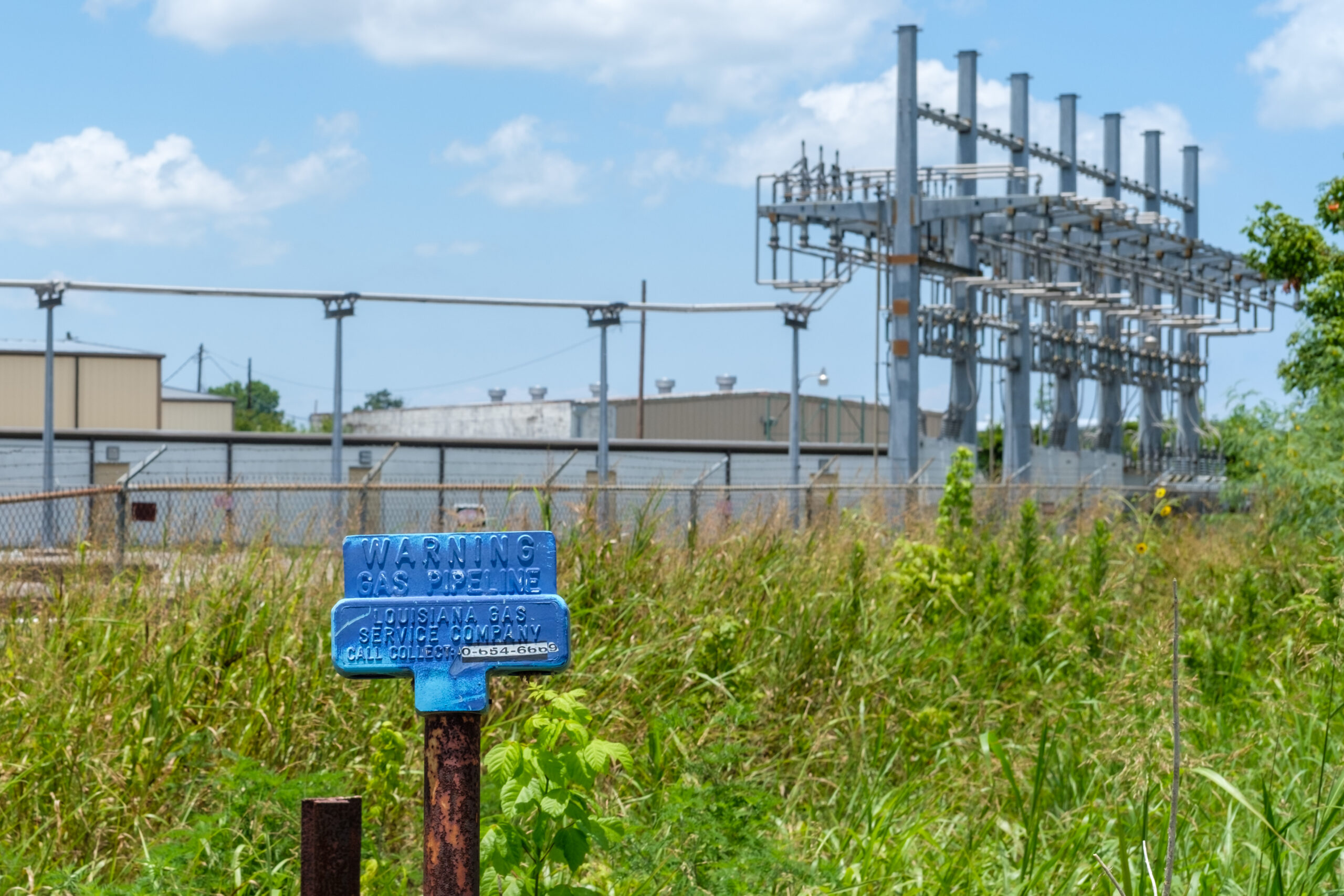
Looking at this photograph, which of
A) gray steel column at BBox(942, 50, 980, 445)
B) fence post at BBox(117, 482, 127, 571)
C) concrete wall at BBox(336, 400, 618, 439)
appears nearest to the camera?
fence post at BBox(117, 482, 127, 571)

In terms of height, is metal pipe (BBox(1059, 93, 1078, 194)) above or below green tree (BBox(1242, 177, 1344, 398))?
above

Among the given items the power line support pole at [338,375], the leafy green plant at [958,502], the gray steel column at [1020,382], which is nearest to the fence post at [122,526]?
the leafy green plant at [958,502]

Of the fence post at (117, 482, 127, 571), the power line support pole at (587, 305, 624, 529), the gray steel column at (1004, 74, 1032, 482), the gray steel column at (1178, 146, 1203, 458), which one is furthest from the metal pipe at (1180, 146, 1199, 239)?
the fence post at (117, 482, 127, 571)

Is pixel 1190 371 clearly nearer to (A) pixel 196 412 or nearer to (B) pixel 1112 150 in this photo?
(B) pixel 1112 150

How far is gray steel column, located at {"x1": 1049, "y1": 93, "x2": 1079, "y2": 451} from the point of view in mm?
30062

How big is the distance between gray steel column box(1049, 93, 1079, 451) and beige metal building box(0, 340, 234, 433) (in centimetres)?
2624

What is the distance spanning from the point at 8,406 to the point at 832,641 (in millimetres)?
40120

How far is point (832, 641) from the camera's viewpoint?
23.0 ft

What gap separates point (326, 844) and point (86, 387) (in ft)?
137

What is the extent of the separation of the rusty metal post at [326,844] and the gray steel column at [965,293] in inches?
914

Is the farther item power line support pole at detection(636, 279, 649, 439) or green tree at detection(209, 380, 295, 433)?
green tree at detection(209, 380, 295, 433)

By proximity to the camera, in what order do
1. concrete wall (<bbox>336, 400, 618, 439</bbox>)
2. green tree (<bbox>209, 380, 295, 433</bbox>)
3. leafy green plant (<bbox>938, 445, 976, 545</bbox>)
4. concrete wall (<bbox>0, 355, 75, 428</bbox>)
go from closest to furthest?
1. leafy green plant (<bbox>938, 445, 976, 545</bbox>)
2. concrete wall (<bbox>0, 355, 75, 428</bbox>)
3. concrete wall (<bbox>336, 400, 618, 439</bbox>)
4. green tree (<bbox>209, 380, 295, 433</bbox>)

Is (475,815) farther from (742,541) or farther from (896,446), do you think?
(896,446)

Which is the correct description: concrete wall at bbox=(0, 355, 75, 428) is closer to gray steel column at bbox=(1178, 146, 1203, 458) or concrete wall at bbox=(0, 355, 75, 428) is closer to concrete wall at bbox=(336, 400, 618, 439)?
→ concrete wall at bbox=(336, 400, 618, 439)
